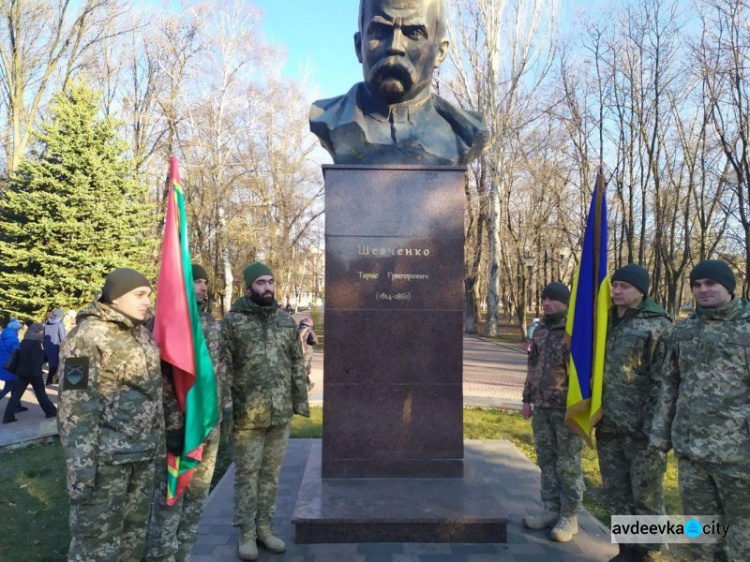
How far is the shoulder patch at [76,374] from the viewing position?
265 cm

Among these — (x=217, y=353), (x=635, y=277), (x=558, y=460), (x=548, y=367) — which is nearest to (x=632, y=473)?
(x=558, y=460)

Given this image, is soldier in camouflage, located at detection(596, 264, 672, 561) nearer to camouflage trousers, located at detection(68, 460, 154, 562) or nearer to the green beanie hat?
the green beanie hat

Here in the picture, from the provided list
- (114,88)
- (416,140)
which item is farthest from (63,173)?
(416,140)

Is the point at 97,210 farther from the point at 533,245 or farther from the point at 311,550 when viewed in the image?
the point at 533,245

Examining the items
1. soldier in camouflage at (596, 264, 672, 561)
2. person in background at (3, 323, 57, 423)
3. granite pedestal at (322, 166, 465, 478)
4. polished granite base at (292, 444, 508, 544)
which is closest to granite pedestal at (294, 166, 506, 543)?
granite pedestal at (322, 166, 465, 478)

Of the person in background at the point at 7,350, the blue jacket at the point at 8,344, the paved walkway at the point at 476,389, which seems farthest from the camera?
the blue jacket at the point at 8,344

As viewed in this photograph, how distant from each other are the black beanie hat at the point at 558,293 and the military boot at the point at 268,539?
2.75 metres

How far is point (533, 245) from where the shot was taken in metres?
27.3

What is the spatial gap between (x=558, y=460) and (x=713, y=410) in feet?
4.99

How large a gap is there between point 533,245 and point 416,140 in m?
23.6

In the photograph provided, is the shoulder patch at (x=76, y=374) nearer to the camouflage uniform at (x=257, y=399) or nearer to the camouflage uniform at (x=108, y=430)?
the camouflage uniform at (x=108, y=430)

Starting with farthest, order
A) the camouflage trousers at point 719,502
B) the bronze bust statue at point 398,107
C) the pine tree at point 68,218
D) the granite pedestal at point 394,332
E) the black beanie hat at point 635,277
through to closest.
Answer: the pine tree at point 68,218 → the bronze bust statue at point 398,107 → the granite pedestal at point 394,332 → the black beanie hat at point 635,277 → the camouflage trousers at point 719,502

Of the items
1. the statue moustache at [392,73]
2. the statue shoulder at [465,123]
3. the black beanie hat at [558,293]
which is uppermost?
the statue moustache at [392,73]

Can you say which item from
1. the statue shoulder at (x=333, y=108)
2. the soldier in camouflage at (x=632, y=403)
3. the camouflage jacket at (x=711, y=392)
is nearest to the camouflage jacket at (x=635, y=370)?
the soldier in camouflage at (x=632, y=403)
